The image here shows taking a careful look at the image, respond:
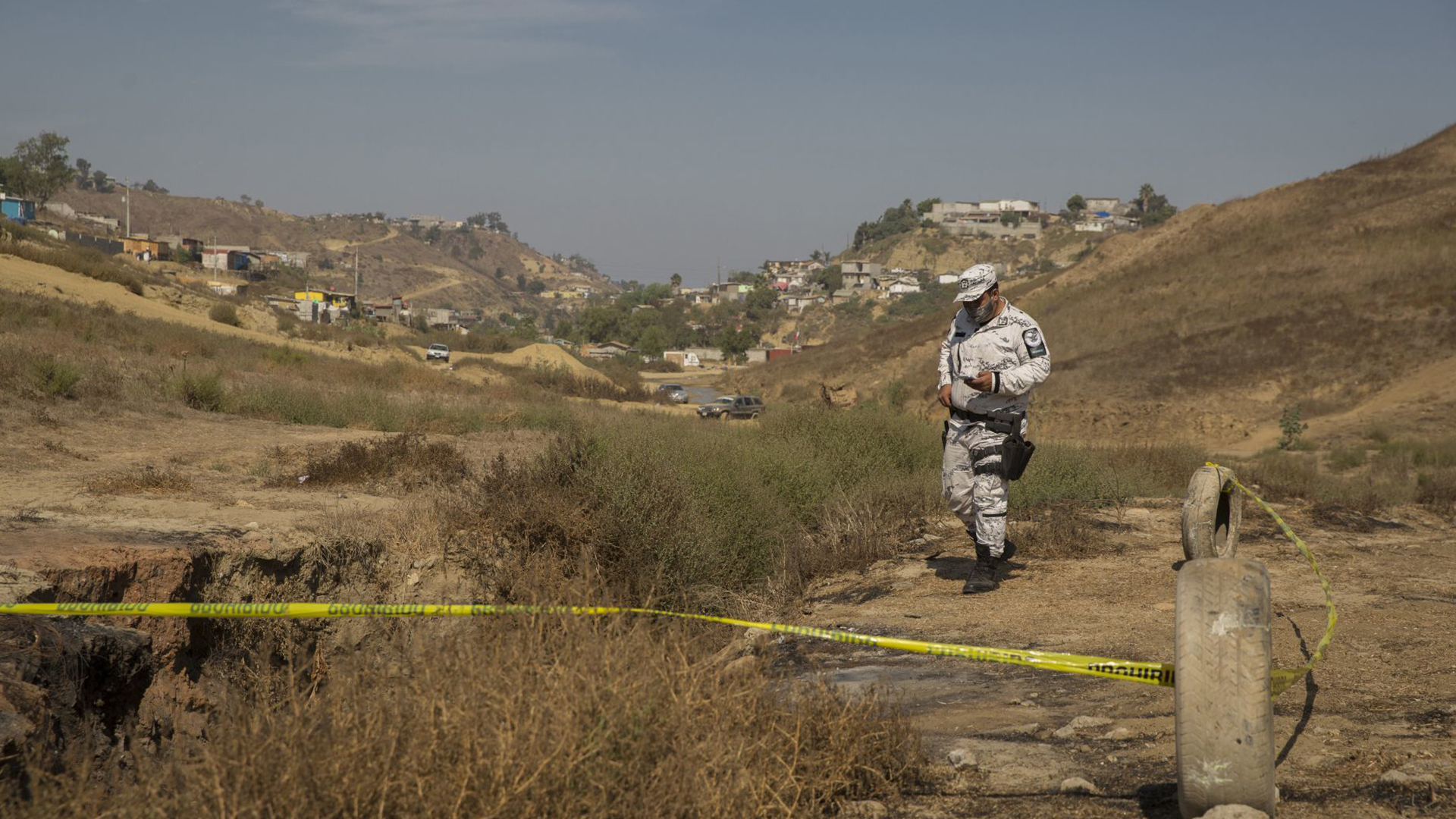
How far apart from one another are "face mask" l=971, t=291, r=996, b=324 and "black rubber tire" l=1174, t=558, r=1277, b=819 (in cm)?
356

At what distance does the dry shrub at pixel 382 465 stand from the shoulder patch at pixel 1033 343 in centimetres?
502

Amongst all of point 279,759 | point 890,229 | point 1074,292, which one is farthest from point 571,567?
point 890,229

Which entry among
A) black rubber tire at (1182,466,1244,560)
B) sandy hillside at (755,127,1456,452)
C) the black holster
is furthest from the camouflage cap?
sandy hillside at (755,127,1456,452)

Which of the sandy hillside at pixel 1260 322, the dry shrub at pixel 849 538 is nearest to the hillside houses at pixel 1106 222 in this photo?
the sandy hillside at pixel 1260 322

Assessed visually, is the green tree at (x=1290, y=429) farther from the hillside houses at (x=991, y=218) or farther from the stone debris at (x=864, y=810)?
the hillside houses at (x=991, y=218)

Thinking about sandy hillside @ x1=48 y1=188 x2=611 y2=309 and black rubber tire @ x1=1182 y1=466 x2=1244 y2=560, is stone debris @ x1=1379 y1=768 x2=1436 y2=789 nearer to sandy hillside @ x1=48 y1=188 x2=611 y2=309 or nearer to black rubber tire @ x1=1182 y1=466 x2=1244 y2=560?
black rubber tire @ x1=1182 y1=466 x2=1244 y2=560

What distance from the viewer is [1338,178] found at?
161ft

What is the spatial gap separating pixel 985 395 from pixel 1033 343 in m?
0.43

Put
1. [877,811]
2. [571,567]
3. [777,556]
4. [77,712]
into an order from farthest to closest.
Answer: [777,556], [571,567], [77,712], [877,811]

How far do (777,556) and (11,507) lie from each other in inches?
206

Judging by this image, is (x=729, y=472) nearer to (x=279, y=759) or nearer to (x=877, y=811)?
(x=877, y=811)

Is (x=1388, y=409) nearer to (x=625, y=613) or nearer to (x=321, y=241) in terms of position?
(x=625, y=613)

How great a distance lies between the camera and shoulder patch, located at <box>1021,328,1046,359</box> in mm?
6449

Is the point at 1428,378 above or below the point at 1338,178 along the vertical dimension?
below
